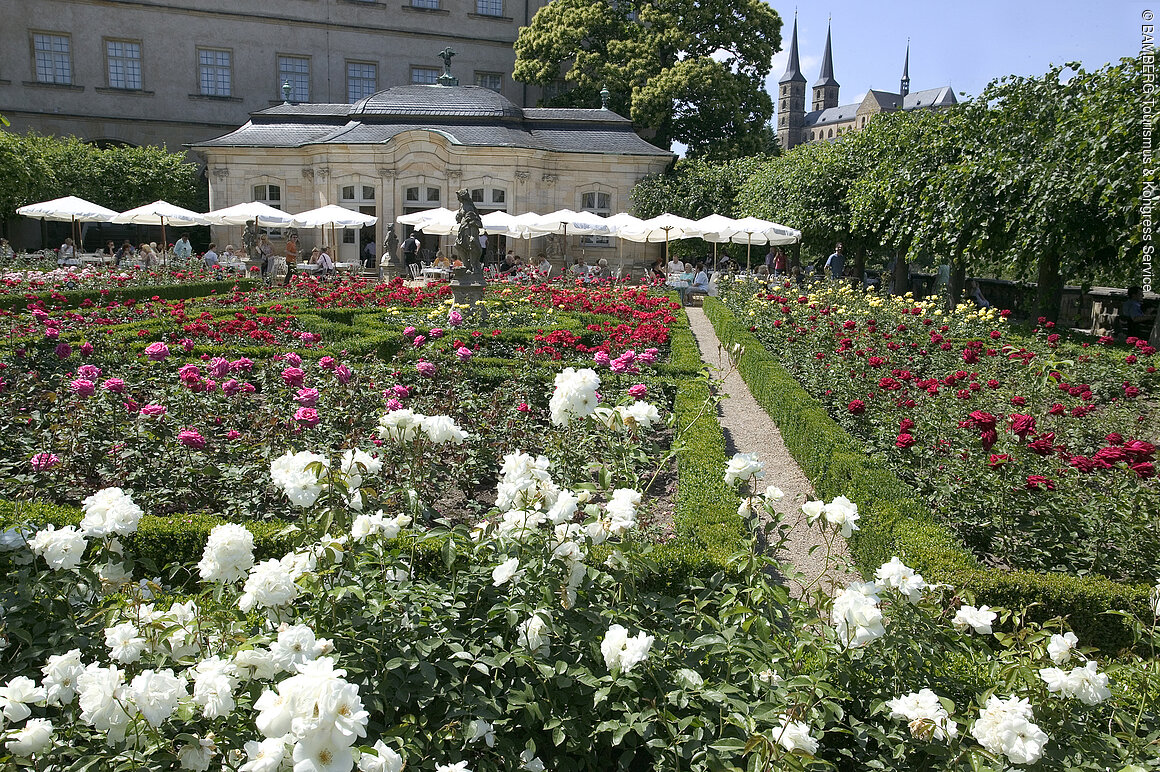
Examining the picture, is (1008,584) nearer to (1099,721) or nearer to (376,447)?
(1099,721)

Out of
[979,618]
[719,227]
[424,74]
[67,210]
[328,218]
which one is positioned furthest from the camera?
[424,74]

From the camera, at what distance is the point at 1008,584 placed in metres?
3.81

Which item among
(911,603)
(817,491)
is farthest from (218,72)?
(911,603)

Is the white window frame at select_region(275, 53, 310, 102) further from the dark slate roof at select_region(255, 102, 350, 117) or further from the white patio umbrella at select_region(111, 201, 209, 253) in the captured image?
Answer: the white patio umbrella at select_region(111, 201, 209, 253)

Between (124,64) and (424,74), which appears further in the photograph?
(424,74)

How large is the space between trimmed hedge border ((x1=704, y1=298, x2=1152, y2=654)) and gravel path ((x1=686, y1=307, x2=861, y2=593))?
158mm

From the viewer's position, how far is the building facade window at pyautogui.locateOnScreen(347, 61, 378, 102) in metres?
35.3

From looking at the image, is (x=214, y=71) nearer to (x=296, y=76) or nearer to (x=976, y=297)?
(x=296, y=76)

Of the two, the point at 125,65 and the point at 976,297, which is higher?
the point at 125,65

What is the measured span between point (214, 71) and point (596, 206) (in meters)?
18.0

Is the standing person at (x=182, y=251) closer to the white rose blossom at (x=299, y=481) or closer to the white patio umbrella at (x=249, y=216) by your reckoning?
the white patio umbrella at (x=249, y=216)

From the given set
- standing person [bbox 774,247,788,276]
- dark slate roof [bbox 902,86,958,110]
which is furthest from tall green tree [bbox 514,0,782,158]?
dark slate roof [bbox 902,86,958,110]

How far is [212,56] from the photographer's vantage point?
3306 centimetres

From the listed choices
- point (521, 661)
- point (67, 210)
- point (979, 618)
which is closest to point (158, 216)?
point (67, 210)
